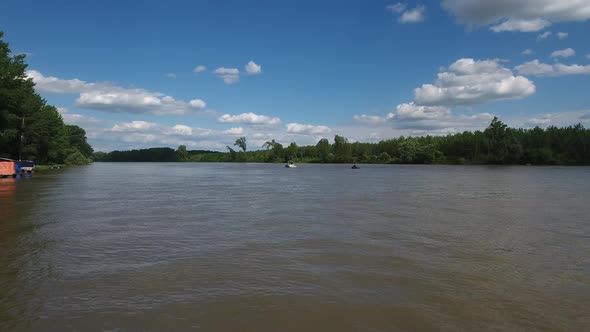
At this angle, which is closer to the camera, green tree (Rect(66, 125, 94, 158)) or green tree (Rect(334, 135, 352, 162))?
green tree (Rect(66, 125, 94, 158))

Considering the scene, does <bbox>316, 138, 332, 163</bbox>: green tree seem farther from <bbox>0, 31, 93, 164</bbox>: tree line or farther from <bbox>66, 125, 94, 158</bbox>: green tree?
<bbox>0, 31, 93, 164</bbox>: tree line

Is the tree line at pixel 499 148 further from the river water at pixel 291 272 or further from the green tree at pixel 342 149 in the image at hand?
the river water at pixel 291 272

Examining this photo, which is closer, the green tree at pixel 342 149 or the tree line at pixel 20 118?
the tree line at pixel 20 118

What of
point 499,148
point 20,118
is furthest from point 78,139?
point 499,148

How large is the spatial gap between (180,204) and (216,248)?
12447 mm

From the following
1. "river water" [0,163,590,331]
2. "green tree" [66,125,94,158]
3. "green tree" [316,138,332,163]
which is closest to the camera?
"river water" [0,163,590,331]

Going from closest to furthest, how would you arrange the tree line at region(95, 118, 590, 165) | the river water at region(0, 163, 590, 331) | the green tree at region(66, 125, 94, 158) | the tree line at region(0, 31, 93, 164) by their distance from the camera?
1. the river water at region(0, 163, 590, 331)
2. the tree line at region(0, 31, 93, 164)
3. the tree line at region(95, 118, 590, 165)
4. the green tree at region(66, 125, 94, 158)

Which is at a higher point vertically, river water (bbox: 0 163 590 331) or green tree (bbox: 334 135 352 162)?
green tree (bbox: 334 135 352 162)

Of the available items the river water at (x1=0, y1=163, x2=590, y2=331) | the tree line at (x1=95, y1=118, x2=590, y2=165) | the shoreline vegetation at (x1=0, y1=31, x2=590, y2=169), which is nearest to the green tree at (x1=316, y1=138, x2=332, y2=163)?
the shoreline vegetation at (x1=0, y1=31, x2=590, y2=169)

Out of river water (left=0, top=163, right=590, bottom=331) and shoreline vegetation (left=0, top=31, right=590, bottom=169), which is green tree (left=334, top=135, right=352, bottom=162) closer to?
shoreline vegetation (left=0, top=31, right=590, bottom=169)

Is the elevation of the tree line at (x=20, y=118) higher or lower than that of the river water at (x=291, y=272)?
higher

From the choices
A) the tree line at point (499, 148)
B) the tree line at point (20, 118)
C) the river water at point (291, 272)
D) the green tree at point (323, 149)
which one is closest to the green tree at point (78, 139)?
the tree line at point (20, 118)

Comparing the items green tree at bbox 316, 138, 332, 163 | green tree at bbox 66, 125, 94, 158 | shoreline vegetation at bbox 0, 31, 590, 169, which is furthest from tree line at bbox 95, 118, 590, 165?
green tree at bbox 66, 125, 94, 158

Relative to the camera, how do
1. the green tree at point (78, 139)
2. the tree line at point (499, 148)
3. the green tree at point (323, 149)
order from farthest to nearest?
1. the green tree at point (323, 149)
2. the green tree at point (78, 139)
3. the tree line at point (499, 148)
